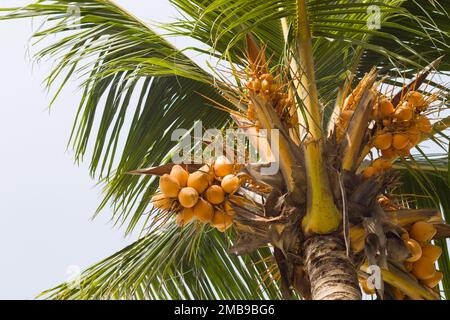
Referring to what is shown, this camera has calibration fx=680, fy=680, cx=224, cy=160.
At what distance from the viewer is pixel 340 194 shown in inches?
93.0

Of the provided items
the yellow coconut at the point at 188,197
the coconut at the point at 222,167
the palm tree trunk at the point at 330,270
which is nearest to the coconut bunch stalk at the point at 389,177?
the palm tree trunk at the point at 330,270

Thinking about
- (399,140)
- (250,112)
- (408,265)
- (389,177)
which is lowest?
(408,265)

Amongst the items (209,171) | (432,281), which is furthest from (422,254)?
(209,171)

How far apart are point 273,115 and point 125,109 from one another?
1439 mm

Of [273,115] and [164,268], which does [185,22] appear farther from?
[164,268]

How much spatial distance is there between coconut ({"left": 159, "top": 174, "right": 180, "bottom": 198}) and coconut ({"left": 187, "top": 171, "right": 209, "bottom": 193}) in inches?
1.9

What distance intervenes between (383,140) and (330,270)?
574mm

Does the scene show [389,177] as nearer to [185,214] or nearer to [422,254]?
[422,254]

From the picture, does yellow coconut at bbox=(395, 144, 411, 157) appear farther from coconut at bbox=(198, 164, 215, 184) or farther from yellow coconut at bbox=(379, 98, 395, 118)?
coconut at bbox=(198, 164, 215, 184)

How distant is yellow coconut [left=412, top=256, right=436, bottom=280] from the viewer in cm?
250

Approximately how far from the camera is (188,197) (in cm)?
232
